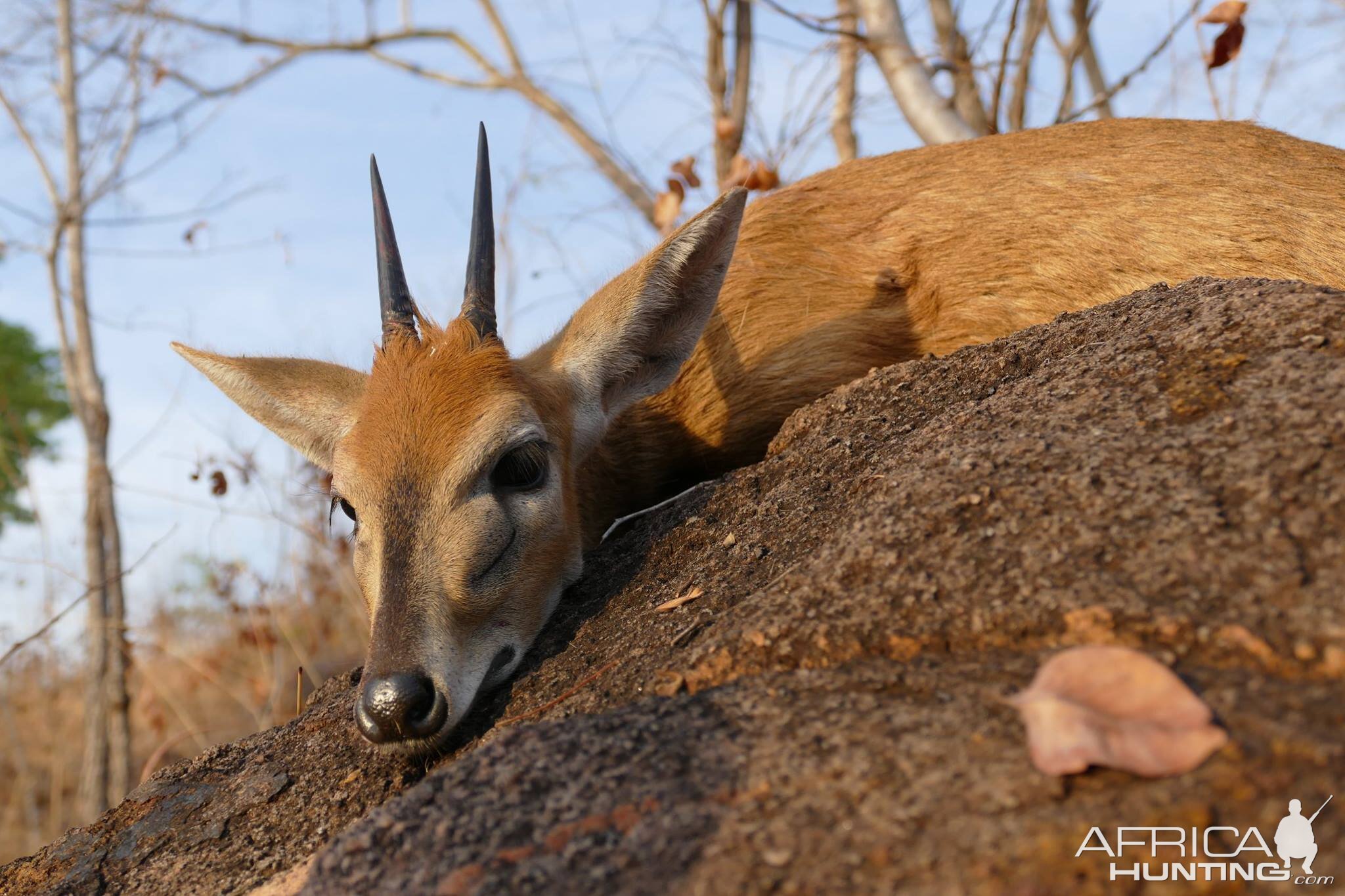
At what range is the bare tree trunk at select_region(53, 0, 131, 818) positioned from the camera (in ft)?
21.2

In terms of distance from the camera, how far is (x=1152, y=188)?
4.14 metres

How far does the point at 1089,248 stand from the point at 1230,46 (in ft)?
5.11

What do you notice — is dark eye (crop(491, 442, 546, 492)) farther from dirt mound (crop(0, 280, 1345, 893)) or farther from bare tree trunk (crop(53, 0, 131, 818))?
bare tree trunk (crop(53, 0, 131, 818))

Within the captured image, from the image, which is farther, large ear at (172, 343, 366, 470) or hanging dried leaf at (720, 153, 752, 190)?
hanging dried leaf at (720, 153, 752, 190)

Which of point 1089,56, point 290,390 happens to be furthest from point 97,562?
point 1089,56

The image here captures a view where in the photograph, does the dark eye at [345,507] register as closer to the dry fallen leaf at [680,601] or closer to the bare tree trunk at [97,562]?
the dry fallen leaf at [680,601]

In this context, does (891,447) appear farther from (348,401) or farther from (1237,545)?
(348,401)

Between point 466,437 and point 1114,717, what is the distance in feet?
7.01

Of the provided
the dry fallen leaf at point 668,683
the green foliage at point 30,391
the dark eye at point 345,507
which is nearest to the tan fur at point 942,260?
the dark eye at point 345,507

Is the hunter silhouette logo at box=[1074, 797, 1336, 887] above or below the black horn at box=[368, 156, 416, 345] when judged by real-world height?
below

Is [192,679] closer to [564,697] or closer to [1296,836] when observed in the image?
[564,697]

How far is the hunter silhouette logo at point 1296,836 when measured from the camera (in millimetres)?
1355

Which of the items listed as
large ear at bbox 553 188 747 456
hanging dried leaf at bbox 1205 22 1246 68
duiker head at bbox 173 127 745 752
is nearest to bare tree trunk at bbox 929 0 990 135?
hanging dried leaf at bbox 1205 22 1246 68

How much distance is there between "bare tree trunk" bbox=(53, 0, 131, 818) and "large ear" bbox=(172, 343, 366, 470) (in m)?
3.03
